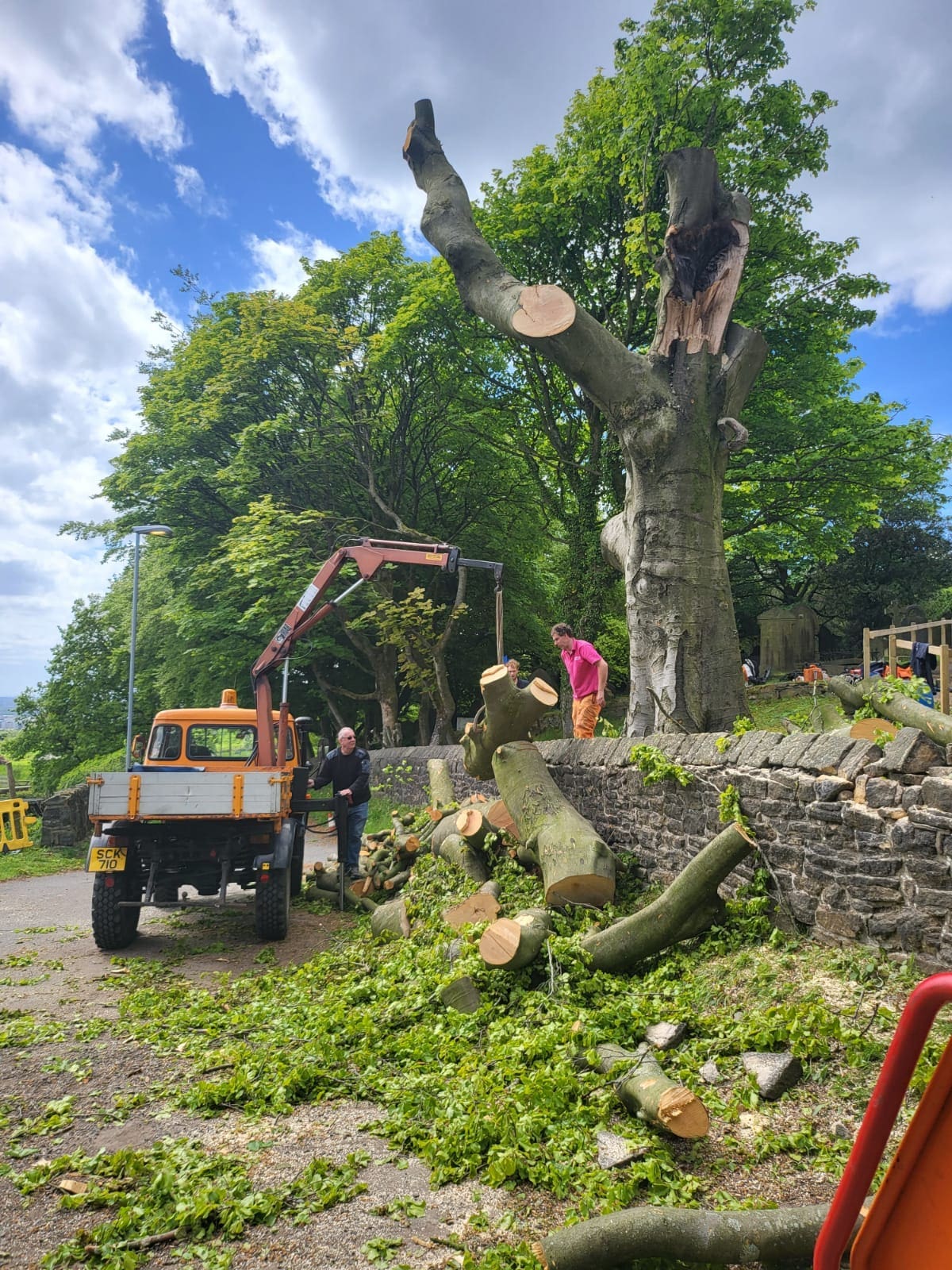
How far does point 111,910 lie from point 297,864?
2.71 metres

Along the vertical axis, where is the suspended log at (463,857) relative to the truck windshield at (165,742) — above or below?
below

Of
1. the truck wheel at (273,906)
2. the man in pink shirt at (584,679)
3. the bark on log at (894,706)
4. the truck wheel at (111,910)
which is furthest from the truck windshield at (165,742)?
the bark on log at (894,706)

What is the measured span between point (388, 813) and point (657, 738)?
37.3ft

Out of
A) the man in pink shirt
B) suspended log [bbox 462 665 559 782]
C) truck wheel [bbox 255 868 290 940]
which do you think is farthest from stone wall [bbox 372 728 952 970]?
truck wheel [bbox 255 868 290 940]

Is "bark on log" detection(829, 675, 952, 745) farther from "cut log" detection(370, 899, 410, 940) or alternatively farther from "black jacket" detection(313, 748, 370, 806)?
"black jacket" detection(313, 748, 370, 806)

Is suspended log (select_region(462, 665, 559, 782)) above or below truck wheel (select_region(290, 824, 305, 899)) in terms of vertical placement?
above

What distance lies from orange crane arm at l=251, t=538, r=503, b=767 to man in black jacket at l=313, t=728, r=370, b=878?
0.67 metres

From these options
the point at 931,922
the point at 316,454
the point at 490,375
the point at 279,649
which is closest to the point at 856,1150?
the point at 931,922

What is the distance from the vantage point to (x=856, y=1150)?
127cm

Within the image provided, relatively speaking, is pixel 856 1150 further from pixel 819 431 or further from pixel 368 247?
pixel 368 247

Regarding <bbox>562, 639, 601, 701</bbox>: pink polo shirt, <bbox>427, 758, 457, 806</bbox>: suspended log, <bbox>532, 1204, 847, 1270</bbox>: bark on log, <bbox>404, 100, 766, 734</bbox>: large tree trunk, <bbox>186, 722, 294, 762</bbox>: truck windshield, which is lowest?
<bbox>532, 1204, 847, 1270</bbox>: bark on log

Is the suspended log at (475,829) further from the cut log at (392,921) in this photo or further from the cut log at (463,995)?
the cut log at (463,995)

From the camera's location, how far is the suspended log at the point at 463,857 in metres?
7.35

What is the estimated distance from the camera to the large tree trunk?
25.4 feet
